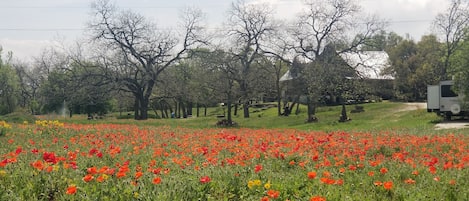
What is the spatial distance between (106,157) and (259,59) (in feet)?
142

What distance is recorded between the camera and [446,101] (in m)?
30.7

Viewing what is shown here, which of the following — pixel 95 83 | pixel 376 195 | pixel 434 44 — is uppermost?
pixel 434 44

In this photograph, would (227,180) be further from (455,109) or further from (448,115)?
(448,115)

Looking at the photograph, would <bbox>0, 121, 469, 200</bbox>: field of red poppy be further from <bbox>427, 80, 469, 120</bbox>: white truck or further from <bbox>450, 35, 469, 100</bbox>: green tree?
<bbox>427, 80, 469, 120</bbox>: white truck

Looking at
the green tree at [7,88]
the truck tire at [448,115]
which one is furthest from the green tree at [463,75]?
the green tree at [7,88]

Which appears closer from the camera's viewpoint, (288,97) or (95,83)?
(95,83)

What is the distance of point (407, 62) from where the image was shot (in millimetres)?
59875

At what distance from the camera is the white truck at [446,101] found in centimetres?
2992

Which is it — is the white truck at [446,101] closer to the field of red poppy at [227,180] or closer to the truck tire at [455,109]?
the truck tire at [455,109]

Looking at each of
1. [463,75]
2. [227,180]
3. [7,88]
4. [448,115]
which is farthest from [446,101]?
[7,88]

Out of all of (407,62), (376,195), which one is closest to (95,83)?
(407,62)

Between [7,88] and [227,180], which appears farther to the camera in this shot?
[7,88]

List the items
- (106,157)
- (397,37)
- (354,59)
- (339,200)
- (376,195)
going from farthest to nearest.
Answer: (397,37) → (354,59) → (106,157) → (376,195) → (339,200)

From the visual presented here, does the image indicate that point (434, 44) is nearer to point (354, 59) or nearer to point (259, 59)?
point (354, 59)
